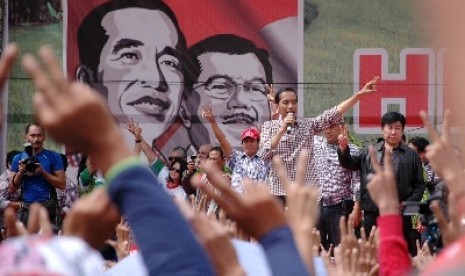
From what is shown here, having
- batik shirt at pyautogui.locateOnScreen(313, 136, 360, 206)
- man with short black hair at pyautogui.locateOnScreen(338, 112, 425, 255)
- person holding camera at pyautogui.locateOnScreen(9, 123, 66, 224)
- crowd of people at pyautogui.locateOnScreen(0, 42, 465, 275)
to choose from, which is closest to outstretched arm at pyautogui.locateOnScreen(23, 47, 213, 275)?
crowd of people at pyautogui.locateOnScreen(0, 42, 465, 275)

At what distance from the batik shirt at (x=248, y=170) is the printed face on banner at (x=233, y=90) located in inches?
127

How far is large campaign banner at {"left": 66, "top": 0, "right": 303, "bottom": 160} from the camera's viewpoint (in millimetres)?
13625

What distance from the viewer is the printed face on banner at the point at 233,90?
13.6m

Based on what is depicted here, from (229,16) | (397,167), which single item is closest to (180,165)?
(229,16)

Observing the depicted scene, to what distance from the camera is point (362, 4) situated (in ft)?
45.5

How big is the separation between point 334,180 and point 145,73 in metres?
3.72

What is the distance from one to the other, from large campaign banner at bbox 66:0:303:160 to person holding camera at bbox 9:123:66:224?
2.91 m

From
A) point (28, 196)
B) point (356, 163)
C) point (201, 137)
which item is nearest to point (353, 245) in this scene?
point (356, 163)

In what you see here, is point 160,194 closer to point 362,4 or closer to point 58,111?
point 58,111

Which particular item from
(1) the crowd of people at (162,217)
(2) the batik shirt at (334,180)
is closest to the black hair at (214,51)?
(2) the batik shirt at (334,180)

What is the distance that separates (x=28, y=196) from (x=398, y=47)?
189 inches

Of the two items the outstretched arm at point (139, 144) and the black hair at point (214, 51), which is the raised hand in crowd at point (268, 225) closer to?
the outstretched arm at point (139, 144)

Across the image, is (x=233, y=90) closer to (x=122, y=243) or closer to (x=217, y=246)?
(x=122, y=243)

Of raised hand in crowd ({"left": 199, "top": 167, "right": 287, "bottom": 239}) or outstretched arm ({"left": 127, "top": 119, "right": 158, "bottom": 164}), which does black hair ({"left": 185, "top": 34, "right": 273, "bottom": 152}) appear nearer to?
outstretched arm ({"left": 127, "top": 119, "right": 158, "bottom": 164})
